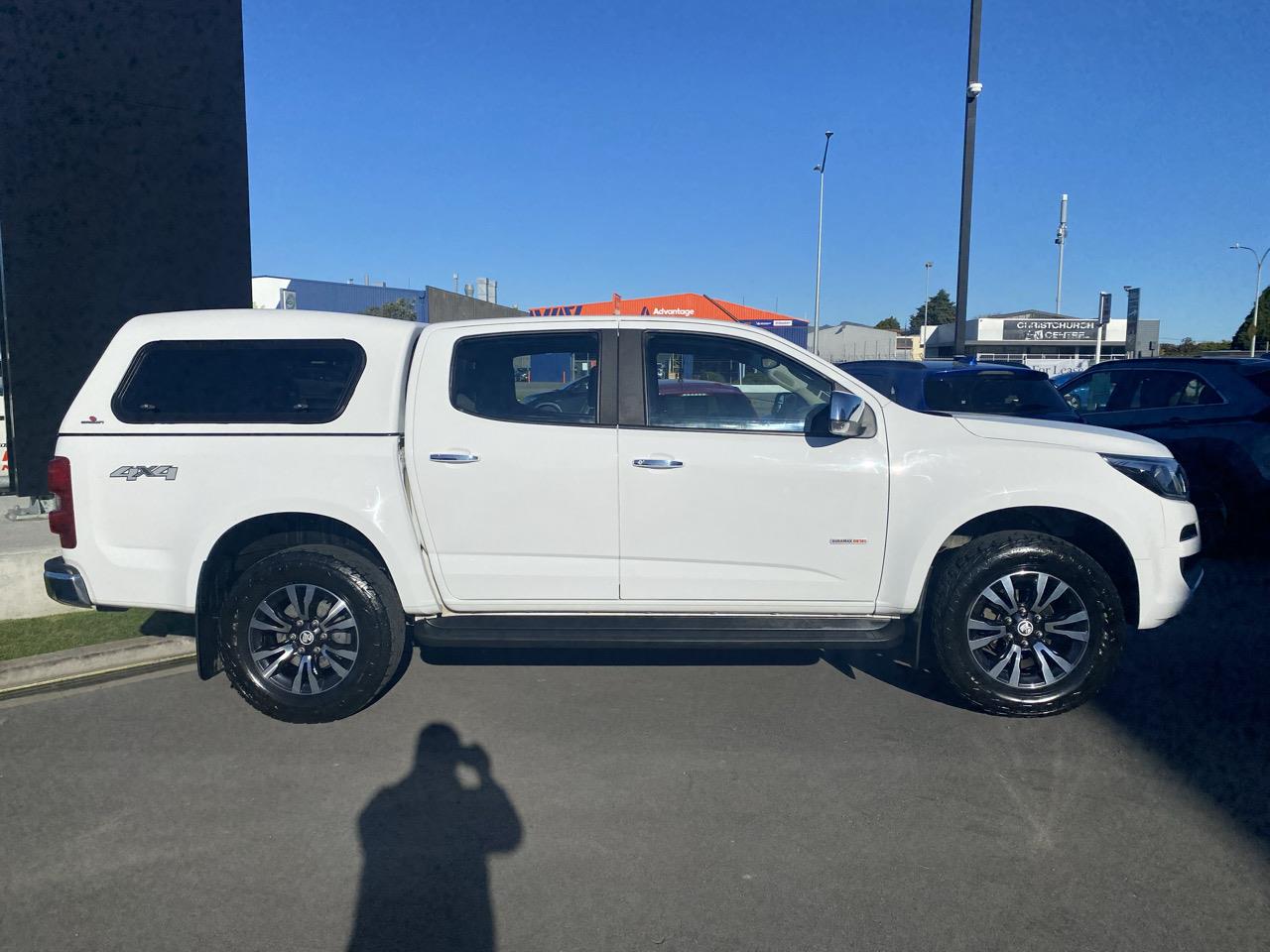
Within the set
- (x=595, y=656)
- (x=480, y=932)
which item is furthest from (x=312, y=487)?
(x=480, y=932)

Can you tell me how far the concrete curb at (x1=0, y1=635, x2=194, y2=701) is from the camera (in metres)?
5.29

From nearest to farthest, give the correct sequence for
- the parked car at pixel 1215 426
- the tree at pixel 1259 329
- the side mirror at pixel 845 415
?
the side mirror at pixel 845 415, the parked car at pixel 1215 426, the tree at pixel 1259 329

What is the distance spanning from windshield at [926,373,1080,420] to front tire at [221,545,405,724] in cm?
575

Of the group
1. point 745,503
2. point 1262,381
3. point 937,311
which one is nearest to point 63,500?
point 745,503

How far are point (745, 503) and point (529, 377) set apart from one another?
1.38 m

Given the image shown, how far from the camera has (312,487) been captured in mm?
4719

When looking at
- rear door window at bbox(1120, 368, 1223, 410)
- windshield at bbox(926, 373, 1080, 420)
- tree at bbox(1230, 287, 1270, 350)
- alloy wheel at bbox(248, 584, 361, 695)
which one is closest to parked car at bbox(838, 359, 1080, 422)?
windshield at bbox(926, 373, 1080, 420)

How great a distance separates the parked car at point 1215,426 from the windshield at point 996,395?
31.4 inches

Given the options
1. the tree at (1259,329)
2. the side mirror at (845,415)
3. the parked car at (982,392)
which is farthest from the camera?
the tree at (1259,329)

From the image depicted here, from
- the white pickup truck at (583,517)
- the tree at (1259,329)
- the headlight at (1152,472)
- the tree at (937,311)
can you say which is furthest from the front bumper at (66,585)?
the tree at (937,311)

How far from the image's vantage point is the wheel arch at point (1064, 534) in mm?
4836

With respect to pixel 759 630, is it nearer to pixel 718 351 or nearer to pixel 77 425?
pixel 718 351

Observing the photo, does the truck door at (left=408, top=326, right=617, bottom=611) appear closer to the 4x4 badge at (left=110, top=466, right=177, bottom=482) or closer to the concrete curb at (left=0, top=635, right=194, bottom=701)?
the 4x4 badge at (left=110, top=466, right=177, bottom=482)

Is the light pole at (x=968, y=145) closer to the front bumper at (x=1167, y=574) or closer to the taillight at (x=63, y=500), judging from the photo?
the front bumper at (x=1167, y=574)
